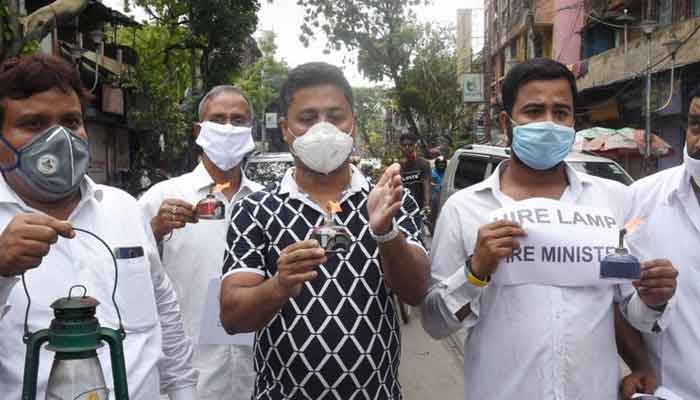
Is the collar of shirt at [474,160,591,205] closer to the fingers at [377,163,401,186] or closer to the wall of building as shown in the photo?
the fingers at [377,163,401,186]

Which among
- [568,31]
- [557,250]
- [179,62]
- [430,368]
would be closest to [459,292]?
[557,250]

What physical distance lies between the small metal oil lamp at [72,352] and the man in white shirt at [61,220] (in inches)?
13.1

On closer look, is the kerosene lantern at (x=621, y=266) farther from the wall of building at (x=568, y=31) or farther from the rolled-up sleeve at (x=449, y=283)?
the wall of building at (x=568, y=31)

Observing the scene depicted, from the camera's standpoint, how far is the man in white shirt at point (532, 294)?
2.25 m

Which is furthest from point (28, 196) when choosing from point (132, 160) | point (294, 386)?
point (132, 160)

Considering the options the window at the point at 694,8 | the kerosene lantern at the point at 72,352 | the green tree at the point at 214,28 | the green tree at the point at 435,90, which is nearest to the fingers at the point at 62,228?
the kerosene lantern at the point at 72,352

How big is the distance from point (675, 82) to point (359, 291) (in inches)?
656

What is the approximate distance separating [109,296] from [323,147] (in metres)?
0.81

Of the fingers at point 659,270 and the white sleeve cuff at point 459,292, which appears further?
the white sleeve cuff at point 459,292

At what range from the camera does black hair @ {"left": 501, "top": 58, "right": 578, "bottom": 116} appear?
8.30 ft

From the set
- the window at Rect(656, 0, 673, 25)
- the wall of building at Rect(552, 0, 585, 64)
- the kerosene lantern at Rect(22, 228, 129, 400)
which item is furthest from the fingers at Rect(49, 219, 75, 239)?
the wall of building at Rect(552, 0, 585, 64)

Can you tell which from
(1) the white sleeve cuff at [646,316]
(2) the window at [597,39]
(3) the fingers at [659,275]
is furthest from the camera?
(2) the window at [597,39]

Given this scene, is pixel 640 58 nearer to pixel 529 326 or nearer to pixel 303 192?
pixel 529 326

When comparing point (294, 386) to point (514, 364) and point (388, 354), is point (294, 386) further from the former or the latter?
point (514, 364)
